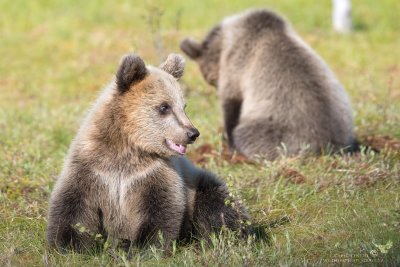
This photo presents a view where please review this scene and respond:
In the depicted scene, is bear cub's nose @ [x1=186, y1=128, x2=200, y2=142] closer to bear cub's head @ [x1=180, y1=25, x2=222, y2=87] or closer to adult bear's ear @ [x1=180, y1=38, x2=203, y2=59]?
bear cub's head @ [x1=180, y1=25, x2=222, y2=87]

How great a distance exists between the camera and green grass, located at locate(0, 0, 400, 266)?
16.3 feet

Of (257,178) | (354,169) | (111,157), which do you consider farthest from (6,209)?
(354,169)

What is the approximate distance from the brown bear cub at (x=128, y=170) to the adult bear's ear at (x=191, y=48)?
16.3 ft

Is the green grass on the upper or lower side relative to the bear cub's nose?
lower

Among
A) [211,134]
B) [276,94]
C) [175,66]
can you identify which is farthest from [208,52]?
[175,66]

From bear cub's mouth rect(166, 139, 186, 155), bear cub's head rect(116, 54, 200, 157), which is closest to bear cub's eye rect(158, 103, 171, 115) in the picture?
bear cub's head rect(116, 54, 200, 157)

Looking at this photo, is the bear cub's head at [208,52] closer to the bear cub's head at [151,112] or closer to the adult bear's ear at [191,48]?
the adult bear's ear at [191,48]

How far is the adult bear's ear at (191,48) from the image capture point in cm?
1015

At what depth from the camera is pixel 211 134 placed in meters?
9.01

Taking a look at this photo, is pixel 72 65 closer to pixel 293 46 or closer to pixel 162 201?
pixel 293 46

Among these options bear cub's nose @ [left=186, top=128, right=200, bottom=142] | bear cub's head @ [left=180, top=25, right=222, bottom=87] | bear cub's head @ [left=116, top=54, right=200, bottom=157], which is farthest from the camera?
bear cub's head @ [left=180, top=25, right=222, bottom=87]

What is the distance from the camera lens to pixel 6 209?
600cm

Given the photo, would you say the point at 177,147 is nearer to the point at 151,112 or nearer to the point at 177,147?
the point at 177,147

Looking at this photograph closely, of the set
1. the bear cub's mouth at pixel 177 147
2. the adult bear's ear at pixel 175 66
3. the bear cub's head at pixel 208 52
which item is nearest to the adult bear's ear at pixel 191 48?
the bear cub's head at pixel 208 52
